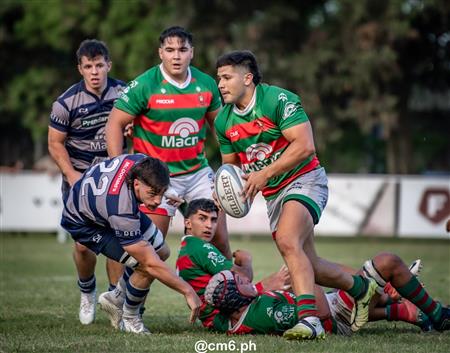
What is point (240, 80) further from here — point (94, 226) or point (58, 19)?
point (58, 19)

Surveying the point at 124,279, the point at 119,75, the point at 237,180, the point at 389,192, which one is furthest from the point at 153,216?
the point at 119,75

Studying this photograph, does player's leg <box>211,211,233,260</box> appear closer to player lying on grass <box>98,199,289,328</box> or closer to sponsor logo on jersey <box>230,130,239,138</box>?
player lying on grass <box>98,199,289,328</box>

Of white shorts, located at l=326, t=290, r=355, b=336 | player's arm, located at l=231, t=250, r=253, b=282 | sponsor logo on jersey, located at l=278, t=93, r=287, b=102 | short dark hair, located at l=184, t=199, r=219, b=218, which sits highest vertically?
sponsor logo on jersey, located at l=278, t=93, r=287, b=102

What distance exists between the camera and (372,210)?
19.0 m

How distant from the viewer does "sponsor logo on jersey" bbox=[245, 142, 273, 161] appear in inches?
279

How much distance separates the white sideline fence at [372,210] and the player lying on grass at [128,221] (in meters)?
11.4

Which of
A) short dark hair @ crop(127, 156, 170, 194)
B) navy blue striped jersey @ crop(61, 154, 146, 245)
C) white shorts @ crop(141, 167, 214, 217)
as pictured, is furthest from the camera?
white shorts @ crop(141, 167, 214, 217)

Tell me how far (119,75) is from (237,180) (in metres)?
19.6

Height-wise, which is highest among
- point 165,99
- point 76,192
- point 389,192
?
point 165,99

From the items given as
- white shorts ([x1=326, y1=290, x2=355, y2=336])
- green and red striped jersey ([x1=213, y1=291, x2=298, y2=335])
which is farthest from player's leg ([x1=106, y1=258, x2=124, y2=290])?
white shorts ([x1=326, y1=290, x2=355, y2=336])

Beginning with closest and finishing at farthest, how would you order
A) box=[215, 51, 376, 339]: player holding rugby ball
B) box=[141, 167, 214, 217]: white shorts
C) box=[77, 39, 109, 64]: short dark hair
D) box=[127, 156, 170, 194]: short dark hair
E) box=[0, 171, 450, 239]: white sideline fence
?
1. box=[127, 156, 170, 194]: short dark hair
2. box=[215, 51, 376, 339]: player holding rugby ball
3. box=[141, 167, 214, 217]: white shorts
4. box=[77, 39, 109, 64]: short dark hair
5. box=[0, 171, 450, 239]: white sideline fence

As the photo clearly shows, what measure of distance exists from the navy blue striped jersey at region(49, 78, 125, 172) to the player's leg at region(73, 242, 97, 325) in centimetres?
85

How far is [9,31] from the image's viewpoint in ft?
95.5

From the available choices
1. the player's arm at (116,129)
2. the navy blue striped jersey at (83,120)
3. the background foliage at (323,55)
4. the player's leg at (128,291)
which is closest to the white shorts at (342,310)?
the player's leg at (128,291)
